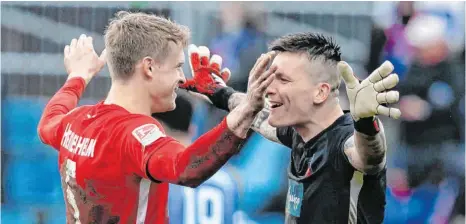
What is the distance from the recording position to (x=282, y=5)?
6.89 m

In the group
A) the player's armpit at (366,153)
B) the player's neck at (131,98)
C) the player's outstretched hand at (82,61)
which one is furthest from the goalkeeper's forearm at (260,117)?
the player's armpit at (366,153)

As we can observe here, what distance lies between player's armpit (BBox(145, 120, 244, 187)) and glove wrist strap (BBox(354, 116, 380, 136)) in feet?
1.57

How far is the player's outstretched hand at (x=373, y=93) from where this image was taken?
3182 mm

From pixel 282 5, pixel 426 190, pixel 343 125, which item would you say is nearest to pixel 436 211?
pixel 426 190

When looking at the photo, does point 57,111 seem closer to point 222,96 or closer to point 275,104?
point 222,96

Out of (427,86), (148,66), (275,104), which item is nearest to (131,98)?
(148,66)

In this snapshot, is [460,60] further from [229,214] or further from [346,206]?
[346,206]

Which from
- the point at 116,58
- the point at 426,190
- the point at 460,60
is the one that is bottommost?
the point at 426,190

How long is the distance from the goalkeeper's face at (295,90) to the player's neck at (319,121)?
0.02 m

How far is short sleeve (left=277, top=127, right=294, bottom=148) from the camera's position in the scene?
13.9 feet

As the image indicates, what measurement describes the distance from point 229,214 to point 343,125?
10.3 feet

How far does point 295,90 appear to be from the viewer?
392cm

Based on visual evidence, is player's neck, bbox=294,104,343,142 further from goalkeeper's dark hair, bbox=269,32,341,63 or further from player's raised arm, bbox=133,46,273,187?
player's raised arm, bbox=133,46,273,187

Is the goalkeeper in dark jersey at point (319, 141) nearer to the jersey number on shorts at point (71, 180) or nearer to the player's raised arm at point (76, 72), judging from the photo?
the jersey number on shorts at point (71, 180)
